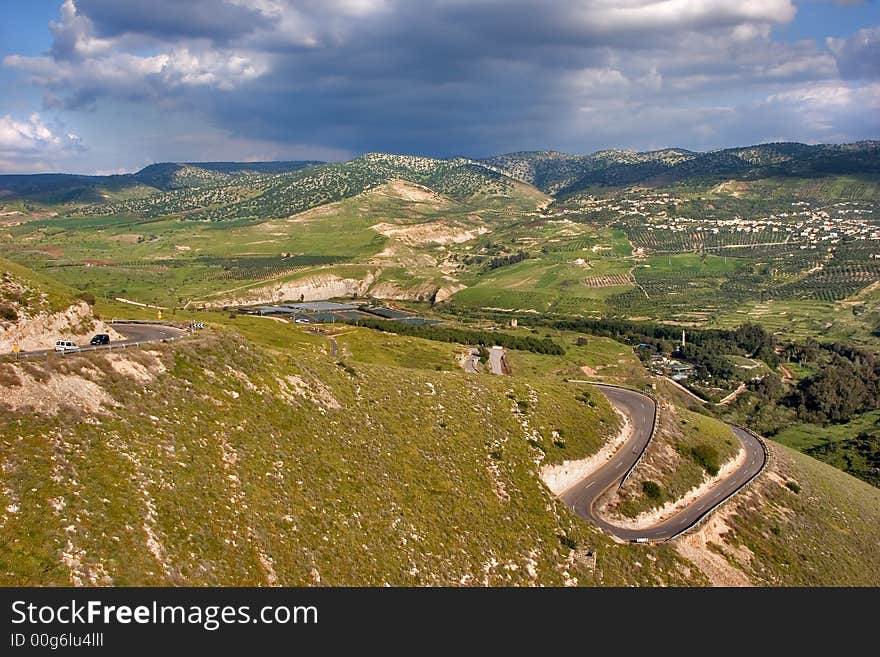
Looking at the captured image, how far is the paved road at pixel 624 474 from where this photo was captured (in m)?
73.1

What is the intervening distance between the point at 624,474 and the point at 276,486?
4782cm

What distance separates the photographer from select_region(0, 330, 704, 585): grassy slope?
121 feet

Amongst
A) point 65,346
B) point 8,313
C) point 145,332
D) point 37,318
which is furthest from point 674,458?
point 8,313

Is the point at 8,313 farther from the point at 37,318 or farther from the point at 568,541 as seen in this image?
the point at 568,541

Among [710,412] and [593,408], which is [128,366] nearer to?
[593,408]

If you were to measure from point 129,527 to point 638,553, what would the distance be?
48952 mm

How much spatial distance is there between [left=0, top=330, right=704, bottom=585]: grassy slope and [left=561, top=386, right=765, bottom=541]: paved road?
5.50 meters

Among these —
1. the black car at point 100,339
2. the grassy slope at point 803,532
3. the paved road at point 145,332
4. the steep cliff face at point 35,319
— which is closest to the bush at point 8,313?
the steep cliff face at point 35,319

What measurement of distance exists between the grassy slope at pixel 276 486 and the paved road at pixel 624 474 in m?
5.50

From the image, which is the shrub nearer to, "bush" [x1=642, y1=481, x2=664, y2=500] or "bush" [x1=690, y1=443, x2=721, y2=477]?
"bush" [x1=642, y1=481, x2=664, y2=500]

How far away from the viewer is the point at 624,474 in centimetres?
8206

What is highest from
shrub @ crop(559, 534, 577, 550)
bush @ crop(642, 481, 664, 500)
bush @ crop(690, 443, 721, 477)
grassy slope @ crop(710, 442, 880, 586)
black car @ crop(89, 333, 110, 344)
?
black car @ crop(89, 333, 110, 344)

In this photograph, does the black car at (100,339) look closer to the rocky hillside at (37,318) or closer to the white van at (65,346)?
the rocky hillside at (37,318)

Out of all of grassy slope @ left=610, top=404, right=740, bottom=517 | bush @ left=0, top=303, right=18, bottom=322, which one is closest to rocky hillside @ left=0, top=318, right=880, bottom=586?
grassy slope @ left=610, top=404, right=740, bottom=517
